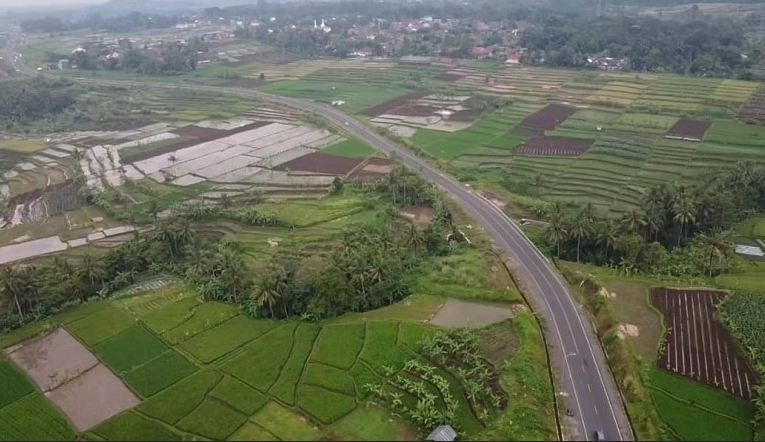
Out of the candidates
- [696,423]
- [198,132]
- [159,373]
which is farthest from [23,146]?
[696,423]

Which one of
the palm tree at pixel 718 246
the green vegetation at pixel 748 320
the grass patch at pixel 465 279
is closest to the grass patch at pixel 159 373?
the grass patch at pixel 465 279

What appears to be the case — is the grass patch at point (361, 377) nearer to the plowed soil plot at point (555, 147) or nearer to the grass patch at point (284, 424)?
the grass patch at point (284, 424)

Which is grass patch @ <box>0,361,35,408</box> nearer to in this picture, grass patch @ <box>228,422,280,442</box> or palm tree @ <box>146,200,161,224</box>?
grass patch @ <box>228,422,280,442</box>

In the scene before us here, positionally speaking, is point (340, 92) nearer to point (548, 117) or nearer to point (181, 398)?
point (548, 117)

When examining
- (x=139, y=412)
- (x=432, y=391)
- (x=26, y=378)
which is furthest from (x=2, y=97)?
(x=432, y=391)

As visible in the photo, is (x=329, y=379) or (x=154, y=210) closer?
(x=329, y=379)
